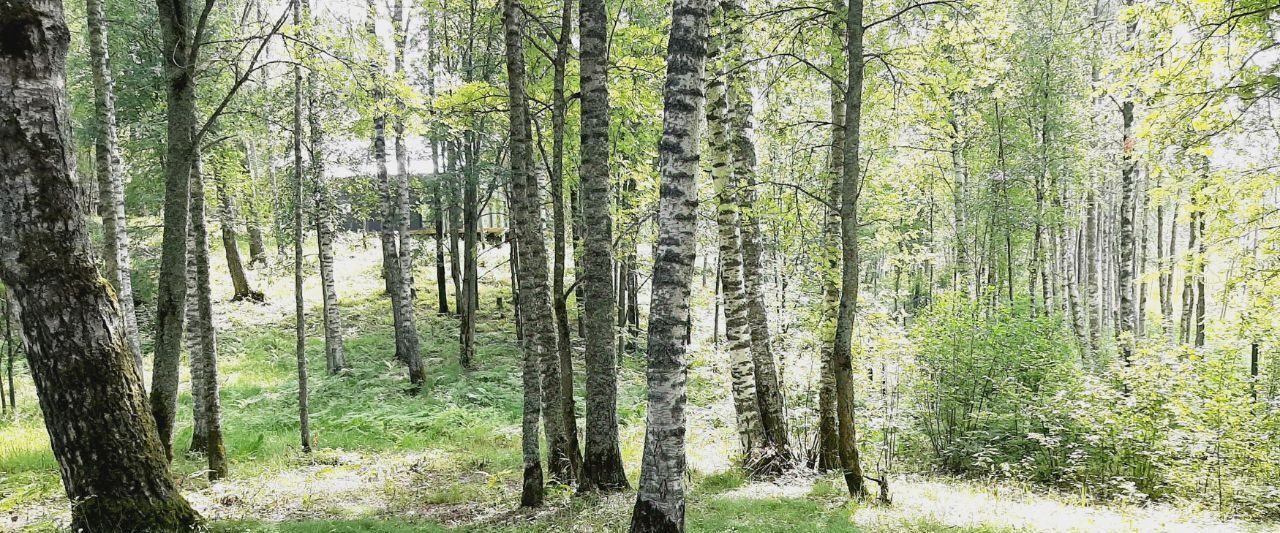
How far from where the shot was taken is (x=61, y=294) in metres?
3.90

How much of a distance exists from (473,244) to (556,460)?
9945 mm

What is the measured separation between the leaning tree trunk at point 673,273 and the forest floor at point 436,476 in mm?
1548

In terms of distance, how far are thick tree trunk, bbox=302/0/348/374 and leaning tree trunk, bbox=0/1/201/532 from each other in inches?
301

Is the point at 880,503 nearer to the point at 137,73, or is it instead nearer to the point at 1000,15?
→ the point at 1000,15

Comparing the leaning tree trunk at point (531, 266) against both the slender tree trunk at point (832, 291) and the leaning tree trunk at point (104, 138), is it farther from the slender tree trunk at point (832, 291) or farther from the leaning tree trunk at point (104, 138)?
the leaning tree trunk at point (104, 138)

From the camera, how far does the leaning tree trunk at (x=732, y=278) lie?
8180 mm

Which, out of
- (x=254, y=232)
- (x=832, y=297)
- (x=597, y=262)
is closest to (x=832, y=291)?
(x=832, y=297)

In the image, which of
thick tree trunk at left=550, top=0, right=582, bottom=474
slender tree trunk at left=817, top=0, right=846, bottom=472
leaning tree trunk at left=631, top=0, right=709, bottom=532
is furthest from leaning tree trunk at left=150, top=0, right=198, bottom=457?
slender tree trunk at left=817, top=0, right=846, bottom=472

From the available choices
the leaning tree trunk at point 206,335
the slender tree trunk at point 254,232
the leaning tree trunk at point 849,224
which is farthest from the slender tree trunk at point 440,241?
the leaning tree trunk at point 849,224

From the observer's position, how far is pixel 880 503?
675cm

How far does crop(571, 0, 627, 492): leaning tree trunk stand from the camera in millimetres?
6508

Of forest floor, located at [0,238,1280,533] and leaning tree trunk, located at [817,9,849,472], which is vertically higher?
leaning tree trunk, located at [817,9,849,472]

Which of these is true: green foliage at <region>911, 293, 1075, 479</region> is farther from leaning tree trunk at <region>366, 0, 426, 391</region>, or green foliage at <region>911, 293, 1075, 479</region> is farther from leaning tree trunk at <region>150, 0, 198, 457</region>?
leaning tree trunk at <region>366, 0, 426, 391</region>

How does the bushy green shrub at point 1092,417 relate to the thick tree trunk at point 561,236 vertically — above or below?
below
